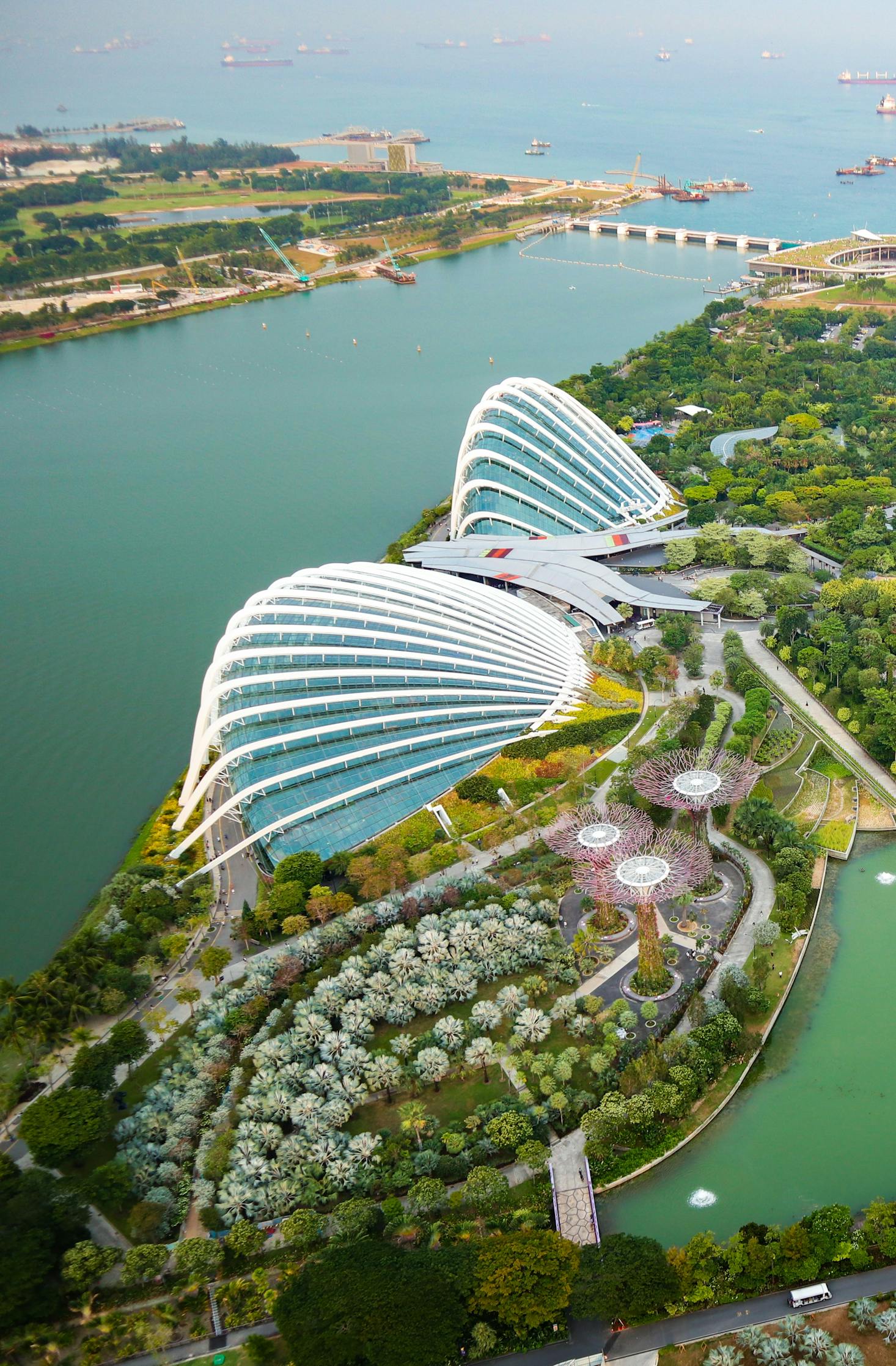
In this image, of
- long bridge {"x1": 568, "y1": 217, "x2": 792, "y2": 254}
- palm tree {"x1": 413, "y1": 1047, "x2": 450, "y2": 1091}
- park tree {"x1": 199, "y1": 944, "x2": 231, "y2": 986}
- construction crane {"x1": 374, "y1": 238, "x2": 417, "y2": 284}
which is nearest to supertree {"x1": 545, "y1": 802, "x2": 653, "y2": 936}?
palm tree {"x1": 413, "y1": 1047, "x2": 450, "y2": 1091}

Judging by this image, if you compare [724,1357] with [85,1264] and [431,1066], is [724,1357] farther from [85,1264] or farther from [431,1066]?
[85,1264]

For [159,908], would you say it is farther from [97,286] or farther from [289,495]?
[97,286]

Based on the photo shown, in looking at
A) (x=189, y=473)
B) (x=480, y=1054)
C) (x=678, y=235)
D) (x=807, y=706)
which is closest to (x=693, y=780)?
(x=480, y=1054)

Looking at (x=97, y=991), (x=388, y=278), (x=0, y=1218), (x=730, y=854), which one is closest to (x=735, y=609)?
(x=730, y=854)

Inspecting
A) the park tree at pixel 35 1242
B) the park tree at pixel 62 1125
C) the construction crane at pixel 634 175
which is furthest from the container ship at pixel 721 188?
the park tree at pixel 35 1242

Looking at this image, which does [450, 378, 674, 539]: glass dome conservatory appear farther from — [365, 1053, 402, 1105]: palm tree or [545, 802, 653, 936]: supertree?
[365, 1053, 402, 1105]: palm tree

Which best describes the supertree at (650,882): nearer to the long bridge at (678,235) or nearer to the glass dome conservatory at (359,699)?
the glass dome conservatory at (359,699)
